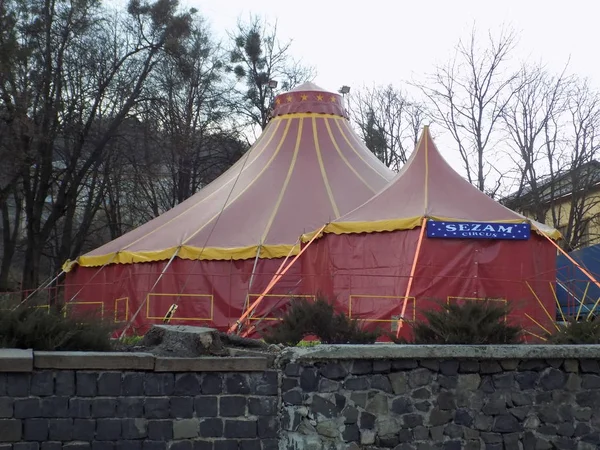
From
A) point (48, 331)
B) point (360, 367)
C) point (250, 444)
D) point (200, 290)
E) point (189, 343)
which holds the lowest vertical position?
point (250, 444)

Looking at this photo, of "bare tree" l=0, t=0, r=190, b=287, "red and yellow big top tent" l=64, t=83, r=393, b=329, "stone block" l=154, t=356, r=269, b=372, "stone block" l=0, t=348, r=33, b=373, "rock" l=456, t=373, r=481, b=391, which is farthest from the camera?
"bare tree" l=0, t=0, r=190, b=287

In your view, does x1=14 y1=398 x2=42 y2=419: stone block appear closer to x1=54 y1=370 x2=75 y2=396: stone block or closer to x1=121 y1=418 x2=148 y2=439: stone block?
x1=54 y1=370 x2=75 y2=396: stone block

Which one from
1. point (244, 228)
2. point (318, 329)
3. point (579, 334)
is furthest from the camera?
point (244, 228)

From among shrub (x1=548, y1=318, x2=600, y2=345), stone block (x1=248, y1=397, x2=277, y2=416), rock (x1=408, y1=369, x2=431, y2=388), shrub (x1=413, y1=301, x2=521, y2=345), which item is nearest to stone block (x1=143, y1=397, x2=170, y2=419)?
stone block (x1=248, y1=397, x2=277, y2=416)

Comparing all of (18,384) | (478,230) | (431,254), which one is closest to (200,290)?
(431,254)

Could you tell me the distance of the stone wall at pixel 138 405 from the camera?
666 centimetres

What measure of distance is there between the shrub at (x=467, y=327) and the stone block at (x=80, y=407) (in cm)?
296

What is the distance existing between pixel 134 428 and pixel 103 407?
28 centimetres

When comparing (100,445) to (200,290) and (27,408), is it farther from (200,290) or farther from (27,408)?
(200,290)

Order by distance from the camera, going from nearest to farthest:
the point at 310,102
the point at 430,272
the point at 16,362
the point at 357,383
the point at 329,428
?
1. the point at 16,362
2. the point at 329,428
3. the point at 357,383
4. the point at 430,272
5. the point at 310,102

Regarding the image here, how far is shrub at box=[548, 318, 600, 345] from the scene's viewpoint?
8.59 meters

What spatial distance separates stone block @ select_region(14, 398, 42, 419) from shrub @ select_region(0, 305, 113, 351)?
1.81 feet

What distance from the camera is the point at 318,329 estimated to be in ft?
27.2

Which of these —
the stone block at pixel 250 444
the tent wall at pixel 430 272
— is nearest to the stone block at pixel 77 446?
the stone block at pixel 250 444
